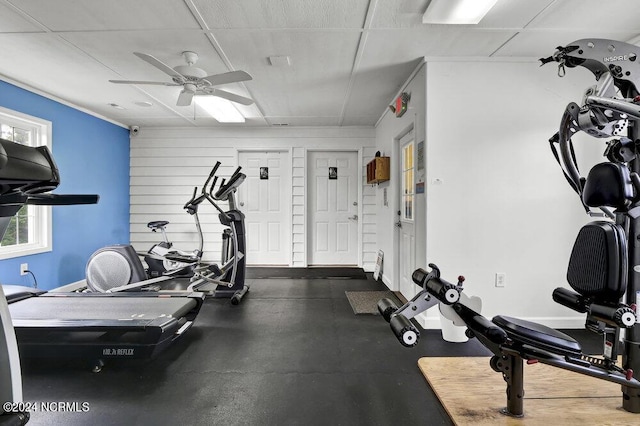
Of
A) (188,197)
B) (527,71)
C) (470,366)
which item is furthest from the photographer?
(188,197)

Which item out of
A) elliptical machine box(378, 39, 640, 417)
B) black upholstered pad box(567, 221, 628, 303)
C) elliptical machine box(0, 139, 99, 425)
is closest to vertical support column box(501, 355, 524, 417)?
elliptical machine box(378, 39, 640, 417)

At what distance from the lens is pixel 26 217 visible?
3.76 metres

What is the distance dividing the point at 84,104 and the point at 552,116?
5.52 meters

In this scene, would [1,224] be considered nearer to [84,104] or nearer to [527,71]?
[527,71]

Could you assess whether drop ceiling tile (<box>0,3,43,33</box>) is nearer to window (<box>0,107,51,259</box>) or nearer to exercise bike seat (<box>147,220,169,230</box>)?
window (<box>0,107,51,259</box>)

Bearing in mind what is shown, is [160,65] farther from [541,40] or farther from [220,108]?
[541,40]

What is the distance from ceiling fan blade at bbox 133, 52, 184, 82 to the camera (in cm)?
231

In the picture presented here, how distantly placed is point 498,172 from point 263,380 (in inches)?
104

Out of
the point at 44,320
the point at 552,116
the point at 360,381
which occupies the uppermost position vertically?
the point at 552,116

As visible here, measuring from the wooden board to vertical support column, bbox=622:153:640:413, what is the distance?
80mm

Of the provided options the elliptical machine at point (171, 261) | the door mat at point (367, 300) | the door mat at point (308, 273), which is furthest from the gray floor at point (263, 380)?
the door mat at point (308, 273)

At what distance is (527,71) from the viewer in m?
2.93

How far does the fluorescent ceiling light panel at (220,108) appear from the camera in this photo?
3984 millimetres

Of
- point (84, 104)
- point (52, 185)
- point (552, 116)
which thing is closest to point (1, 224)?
point (52, 185)
